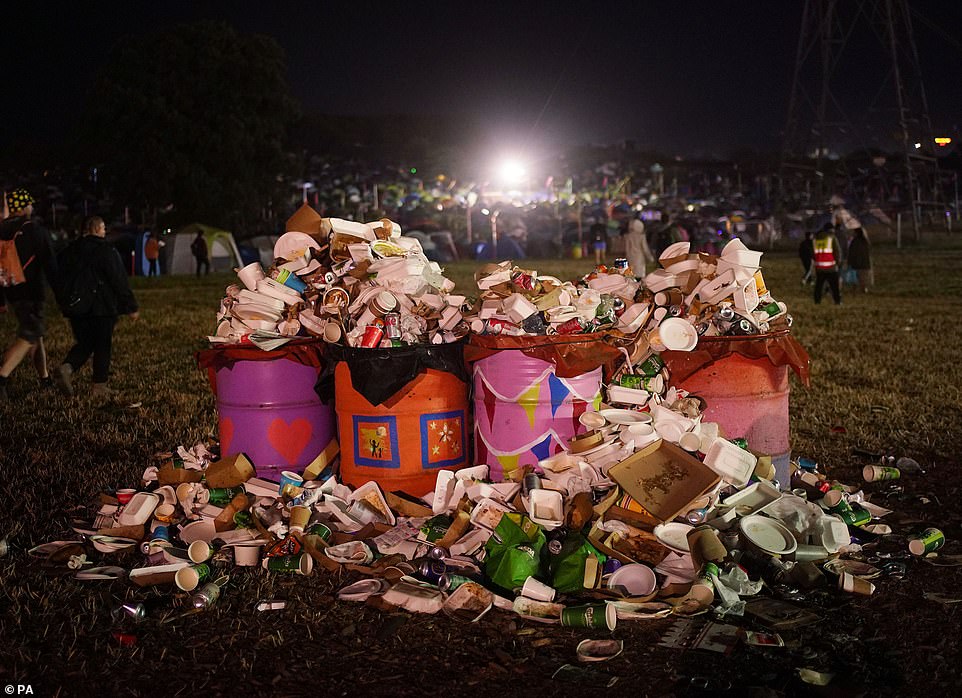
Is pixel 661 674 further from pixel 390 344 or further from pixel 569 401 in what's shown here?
Answer: pixel 390 344

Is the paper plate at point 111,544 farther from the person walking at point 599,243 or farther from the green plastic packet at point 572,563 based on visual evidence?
the person walking at point 599,243

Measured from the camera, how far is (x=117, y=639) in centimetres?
340

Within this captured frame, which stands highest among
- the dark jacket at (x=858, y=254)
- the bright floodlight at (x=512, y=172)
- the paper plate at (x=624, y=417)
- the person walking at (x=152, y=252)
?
the bright floodlight at (x=512, y=172)

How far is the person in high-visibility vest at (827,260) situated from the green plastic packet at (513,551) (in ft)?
42.6

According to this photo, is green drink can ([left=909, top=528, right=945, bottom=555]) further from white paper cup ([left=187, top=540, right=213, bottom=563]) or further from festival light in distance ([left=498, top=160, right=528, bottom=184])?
festival light in distance ([left=498, top=160, right=528, bottom=184])

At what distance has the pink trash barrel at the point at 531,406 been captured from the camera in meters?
4.51

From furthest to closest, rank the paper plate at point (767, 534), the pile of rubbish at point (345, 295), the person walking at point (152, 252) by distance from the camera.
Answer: the person walking at point (152, 252), the pile of rubbish at point (345, 295), the paper plate at point (767, 534)

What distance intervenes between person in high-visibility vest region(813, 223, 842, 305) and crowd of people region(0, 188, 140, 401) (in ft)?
38.1

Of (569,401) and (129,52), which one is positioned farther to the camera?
(129,52)

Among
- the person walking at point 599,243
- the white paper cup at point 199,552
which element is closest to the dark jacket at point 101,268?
the white paper cup at point 199,552

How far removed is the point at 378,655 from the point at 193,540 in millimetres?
1565

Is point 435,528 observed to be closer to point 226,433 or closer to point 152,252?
point 226,433

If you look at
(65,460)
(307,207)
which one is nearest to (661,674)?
(307,207)

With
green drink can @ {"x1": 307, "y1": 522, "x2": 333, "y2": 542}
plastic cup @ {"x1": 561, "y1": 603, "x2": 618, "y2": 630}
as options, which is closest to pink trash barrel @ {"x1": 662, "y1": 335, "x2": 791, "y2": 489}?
plastic cup @ {"x1": 561, "y1": 603, "x2": 618, "y2": 630}
